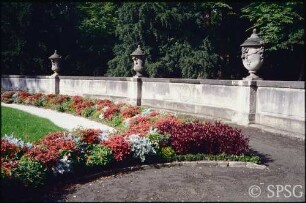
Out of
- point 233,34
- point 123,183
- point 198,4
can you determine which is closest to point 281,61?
point 233,34

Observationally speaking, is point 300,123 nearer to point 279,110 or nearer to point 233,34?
point 279,110

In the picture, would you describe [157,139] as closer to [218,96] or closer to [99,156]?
[99,156]

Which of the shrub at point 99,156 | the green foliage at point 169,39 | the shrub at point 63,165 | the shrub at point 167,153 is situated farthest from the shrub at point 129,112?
the green foliage at point 169,39

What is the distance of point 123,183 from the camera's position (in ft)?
23.1

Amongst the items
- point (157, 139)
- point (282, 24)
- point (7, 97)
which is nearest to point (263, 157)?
point (157, 139)

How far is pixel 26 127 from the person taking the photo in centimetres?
1212

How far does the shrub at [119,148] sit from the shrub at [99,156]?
0.40 feet

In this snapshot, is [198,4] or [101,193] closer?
[101,193]

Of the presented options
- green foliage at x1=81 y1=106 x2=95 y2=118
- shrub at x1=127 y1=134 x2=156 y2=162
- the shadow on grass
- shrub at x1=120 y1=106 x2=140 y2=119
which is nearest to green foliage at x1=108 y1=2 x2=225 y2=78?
green foliage at x1=81 y1=106 x2=95 y2=118

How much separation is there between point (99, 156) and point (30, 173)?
1587 mm

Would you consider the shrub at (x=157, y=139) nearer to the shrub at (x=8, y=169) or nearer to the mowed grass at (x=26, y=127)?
the shrub at (x=8, y=169)

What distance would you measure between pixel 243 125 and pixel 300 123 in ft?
8.09

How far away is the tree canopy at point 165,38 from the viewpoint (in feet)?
95.8

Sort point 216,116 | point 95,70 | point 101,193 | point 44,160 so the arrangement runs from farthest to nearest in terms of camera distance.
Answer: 1. point 95,70
2. point 216,116
3. point 44,160
4. point 101,193
